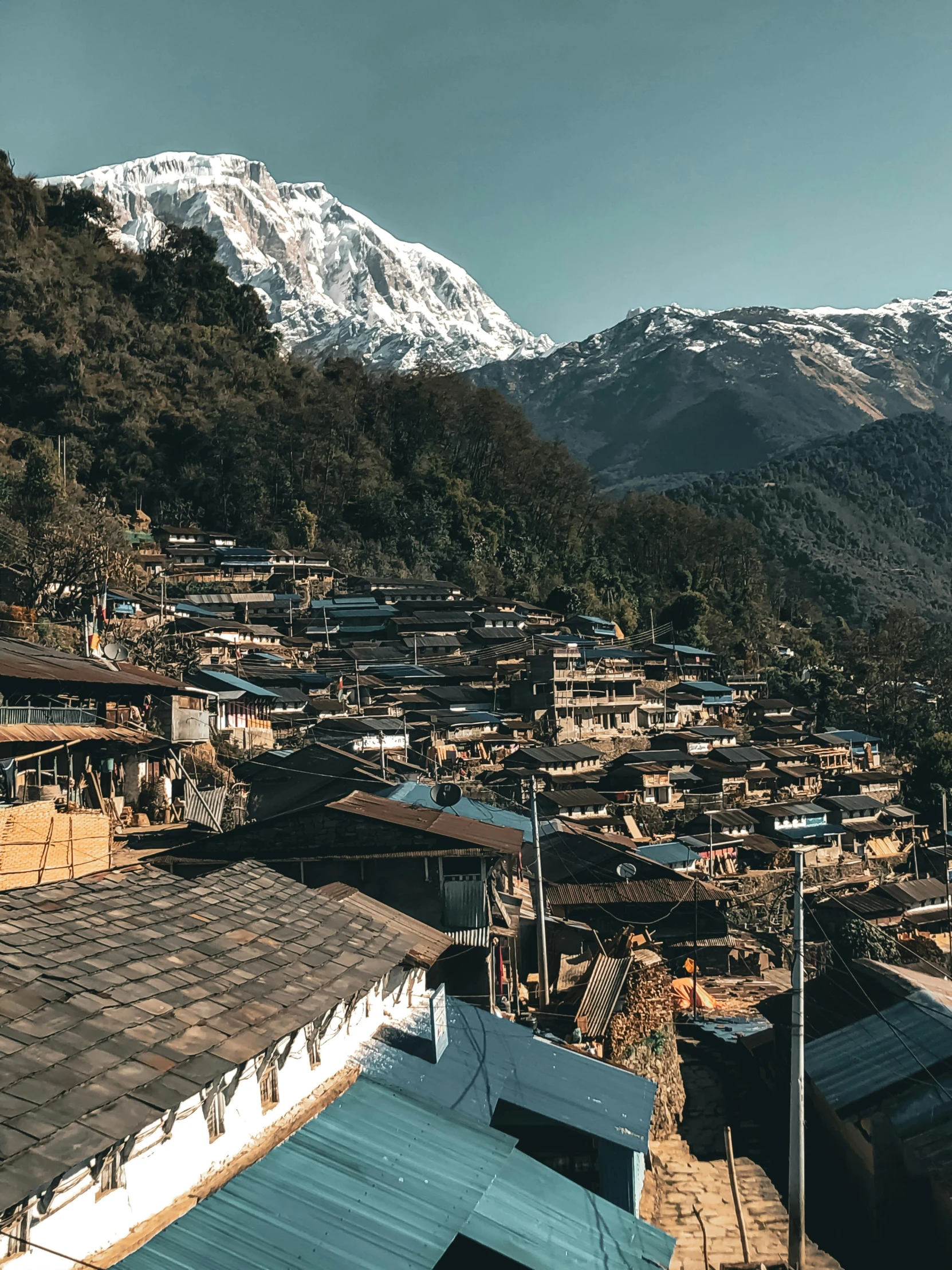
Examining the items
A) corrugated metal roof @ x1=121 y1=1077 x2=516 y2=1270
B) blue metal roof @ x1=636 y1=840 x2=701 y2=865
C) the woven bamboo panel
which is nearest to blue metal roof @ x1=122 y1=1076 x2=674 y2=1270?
corrugated metal roof @ x1=121 y1=1077 x2=516 y2=1270

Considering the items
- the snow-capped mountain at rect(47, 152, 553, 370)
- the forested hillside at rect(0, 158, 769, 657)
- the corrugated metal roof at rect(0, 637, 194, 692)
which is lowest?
the corrugated metal roof at rect(0, 637, 194, 692)

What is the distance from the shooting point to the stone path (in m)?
12.5

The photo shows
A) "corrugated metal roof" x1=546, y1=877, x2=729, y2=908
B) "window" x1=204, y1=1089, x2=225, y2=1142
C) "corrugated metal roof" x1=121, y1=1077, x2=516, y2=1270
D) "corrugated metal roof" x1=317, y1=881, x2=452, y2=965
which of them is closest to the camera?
"corrugated metal roof" x1=121, y1=1077, x2=516, y2=1270

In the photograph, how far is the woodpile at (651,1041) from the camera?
51.6 feet

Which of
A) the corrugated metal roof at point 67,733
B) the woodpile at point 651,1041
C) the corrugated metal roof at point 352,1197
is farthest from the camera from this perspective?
the woodpile at point 651,1041

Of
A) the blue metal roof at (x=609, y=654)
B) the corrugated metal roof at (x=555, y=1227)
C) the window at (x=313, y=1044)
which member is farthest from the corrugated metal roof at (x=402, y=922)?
the blue metal roof at (x=609, y=654)

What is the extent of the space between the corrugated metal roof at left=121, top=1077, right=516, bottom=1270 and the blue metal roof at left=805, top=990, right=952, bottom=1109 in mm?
8332

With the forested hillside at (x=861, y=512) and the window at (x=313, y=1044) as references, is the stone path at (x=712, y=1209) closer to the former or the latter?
the window at (x=313, y=1044)

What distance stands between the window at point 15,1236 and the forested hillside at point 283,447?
5285 centimetres

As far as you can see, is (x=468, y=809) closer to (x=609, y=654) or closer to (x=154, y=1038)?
(x=154, y=1038)

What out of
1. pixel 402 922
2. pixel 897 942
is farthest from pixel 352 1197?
pixel 897 942

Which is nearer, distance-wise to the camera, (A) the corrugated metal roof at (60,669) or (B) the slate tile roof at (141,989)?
(B) the slate tile roof at (141,989)

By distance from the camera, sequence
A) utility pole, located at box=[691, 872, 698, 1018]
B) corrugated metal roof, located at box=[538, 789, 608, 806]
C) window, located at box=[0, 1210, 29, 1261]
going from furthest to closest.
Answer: corrugated metal roof, located at box=[538, 789, 608, 806]
utility pole, located at box=[691, 872, 698, 1018]
window, located at box=[0, 1210, 29, 1261]

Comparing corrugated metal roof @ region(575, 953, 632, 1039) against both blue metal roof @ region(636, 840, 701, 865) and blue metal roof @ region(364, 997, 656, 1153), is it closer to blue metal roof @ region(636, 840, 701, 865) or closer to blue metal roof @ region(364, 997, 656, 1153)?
blue metal roof @ region(364, 997, 656, 1153)
